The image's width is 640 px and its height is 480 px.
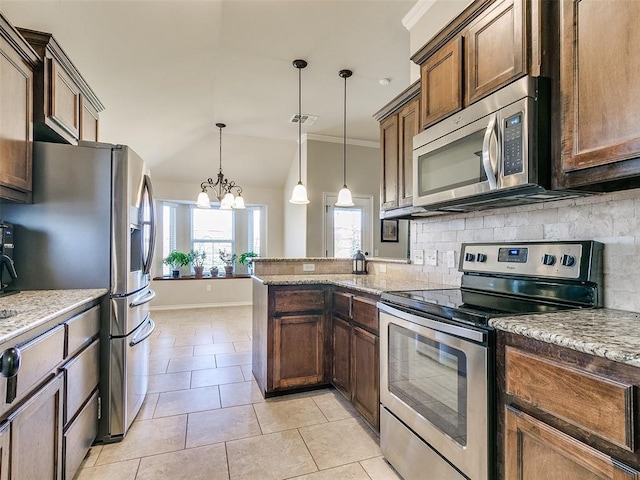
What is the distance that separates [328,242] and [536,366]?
14.5ft

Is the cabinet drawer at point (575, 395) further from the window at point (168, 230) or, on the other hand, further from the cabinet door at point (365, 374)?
the window at point (168, 230)

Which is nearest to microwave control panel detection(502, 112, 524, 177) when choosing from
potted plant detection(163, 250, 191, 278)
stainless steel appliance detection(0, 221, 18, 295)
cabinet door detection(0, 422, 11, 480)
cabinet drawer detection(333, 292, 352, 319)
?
cabinet drawer detection(333, 292, 352, 319)

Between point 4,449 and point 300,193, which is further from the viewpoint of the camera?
point 300,193

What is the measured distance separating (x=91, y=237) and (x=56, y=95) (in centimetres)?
91

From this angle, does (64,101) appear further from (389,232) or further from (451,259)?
(389,232)

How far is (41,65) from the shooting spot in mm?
1959

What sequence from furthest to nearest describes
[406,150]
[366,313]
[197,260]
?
[197,260] → [406,150] → [366,313]

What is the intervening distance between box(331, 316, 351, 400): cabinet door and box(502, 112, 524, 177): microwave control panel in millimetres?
1455

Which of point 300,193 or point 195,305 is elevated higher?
point 300,193

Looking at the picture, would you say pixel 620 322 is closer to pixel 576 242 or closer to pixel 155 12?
pixel 576 242

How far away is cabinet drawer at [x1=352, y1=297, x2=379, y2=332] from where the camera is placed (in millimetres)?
2047

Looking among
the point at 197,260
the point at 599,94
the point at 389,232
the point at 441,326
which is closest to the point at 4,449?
the point at 441,326

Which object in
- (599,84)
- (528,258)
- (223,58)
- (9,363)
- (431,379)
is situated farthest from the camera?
(223,58)

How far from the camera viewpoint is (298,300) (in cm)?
261
